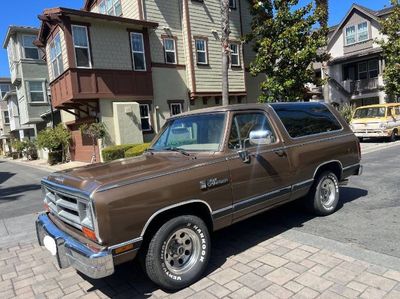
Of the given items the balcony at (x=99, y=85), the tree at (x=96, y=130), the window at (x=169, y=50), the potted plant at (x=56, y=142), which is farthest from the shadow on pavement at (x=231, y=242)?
the potted plant at (x=56, y=142)

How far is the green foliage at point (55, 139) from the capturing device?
65.8 feet

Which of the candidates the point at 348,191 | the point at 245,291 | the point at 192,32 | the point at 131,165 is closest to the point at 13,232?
the point at 131,165

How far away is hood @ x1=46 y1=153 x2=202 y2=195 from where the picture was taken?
139 inches

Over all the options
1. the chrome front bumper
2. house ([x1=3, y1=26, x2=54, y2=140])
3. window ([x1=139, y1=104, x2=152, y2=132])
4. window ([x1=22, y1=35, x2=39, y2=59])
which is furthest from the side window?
window ([x1=22, y1=35, x2=39, y2=59])

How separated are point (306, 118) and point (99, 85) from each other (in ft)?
40.4

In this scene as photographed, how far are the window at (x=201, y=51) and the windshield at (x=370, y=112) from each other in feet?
28.5

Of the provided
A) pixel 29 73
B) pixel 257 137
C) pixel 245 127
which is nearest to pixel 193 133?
pixel 245 127

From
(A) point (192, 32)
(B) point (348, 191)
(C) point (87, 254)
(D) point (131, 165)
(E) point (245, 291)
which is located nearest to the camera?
(C) point (87, 254)

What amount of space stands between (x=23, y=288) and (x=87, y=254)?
153cm

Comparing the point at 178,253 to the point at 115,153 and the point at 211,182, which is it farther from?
the point at 115,153

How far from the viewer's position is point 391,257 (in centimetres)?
411

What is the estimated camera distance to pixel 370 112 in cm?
1809

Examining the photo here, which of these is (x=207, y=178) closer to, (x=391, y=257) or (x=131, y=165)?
(x=131, y=165)

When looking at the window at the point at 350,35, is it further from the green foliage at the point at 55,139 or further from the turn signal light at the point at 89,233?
the turn signal light at the point at 89,233
